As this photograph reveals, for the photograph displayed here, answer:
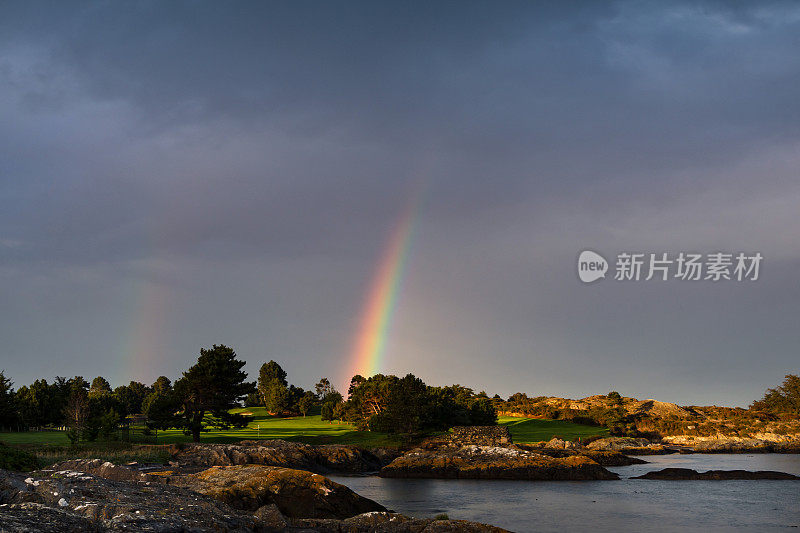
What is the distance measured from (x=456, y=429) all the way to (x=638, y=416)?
3119 inches

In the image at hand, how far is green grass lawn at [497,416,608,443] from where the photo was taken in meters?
109

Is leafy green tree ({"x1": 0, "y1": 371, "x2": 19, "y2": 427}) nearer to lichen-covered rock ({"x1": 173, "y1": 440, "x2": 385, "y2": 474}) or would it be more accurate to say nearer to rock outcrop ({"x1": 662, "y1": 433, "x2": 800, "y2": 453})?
lichen-covered rock ({"x1": 173, "y1": 440, "x2": 385, "y2": 474})

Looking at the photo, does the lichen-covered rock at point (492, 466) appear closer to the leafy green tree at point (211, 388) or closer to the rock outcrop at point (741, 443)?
the leafy green tree at point (211, 388)

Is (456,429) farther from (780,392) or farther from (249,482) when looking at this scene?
(780,392)

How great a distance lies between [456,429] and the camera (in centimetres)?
8612

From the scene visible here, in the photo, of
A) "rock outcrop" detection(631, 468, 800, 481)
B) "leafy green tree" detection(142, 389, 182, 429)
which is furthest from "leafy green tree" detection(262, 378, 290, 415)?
"rock outcrop" detection(631, 468, 800, 481)

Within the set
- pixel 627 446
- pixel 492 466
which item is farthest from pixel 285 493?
pixel 627 446

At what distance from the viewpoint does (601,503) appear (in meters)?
46.6

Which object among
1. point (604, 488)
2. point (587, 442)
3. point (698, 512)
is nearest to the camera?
point (698, 512)

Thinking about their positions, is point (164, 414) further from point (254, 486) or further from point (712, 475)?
point (712, 475)

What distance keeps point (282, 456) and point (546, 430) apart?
2686 inches

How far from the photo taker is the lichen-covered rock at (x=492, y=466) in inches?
2618

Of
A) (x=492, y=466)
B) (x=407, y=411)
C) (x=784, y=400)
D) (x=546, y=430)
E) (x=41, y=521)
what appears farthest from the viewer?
(x=784, y=400)

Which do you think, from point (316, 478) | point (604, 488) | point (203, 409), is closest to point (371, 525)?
point (316, 478)
